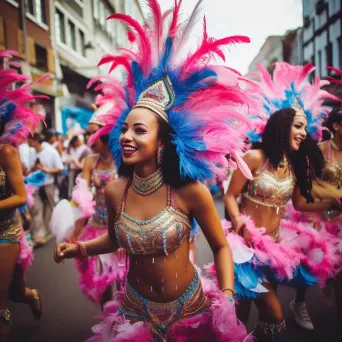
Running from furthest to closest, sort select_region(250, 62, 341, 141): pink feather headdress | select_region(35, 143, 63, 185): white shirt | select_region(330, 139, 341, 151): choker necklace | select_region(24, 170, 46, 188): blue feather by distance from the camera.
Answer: select_region(35, 143, 63, 185): white shirt
select_region(24, 170, 46, 188): blue feather
select_region(330, 139, 341, 151): choker necklace
select_region(250, 62, 341, 141): pink feather headdress

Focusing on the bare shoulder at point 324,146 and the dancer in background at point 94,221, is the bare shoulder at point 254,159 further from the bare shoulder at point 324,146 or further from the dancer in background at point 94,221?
the dancer in background at point 94,221

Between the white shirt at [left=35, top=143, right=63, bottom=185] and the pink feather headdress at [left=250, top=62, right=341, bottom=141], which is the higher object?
the pink feather headdress at [left=250, top=62, right=341, bottom=141]

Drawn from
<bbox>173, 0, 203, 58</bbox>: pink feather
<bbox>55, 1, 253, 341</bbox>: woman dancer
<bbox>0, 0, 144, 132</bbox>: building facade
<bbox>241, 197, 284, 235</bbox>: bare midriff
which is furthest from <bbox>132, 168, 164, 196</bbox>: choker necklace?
<bbox>241, 197, 284, 235</bbox>: bare midriff

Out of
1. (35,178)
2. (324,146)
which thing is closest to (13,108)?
(35,178)

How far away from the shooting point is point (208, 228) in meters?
1.79

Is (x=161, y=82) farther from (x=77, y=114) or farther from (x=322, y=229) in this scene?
(x=77, y=114)

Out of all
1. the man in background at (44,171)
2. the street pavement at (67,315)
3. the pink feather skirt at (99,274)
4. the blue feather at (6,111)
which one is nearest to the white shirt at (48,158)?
the man in background at (44,171)

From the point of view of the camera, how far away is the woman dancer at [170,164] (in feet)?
5.59

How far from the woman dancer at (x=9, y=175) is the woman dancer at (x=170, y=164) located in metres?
1.08

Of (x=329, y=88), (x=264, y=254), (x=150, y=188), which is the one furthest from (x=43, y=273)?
(x=329, y=88)

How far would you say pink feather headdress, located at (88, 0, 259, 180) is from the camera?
1720 millimetres

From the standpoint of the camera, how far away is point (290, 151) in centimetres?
289

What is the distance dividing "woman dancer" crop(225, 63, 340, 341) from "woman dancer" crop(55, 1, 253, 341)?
0.96 metres

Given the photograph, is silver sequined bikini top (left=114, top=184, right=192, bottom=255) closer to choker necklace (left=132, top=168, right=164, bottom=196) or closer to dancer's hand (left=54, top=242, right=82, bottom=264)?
choker necklace (left=132, top=168, right=164, bottom=196)
